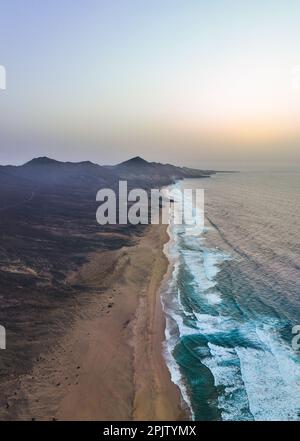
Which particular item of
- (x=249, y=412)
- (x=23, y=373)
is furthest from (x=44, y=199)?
(x=249, y=412)

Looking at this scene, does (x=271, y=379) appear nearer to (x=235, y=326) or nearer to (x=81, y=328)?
(x=235, y=326)

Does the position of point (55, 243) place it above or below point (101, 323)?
above

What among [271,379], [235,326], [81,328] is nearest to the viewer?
[271,379]

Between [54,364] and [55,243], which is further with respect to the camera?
[55,243]

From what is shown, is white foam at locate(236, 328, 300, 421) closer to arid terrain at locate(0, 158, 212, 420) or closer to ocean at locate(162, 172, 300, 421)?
ocean at locate(162, 172, 300, 421)

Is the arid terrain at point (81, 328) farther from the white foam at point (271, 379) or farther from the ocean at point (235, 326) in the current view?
the white foam at point (271, 379)

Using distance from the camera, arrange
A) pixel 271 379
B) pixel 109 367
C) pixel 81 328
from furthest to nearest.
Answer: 1. pixel 81 328
2. pixel 109 367
3. pixel 271 379

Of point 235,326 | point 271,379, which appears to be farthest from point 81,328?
point 271,379
